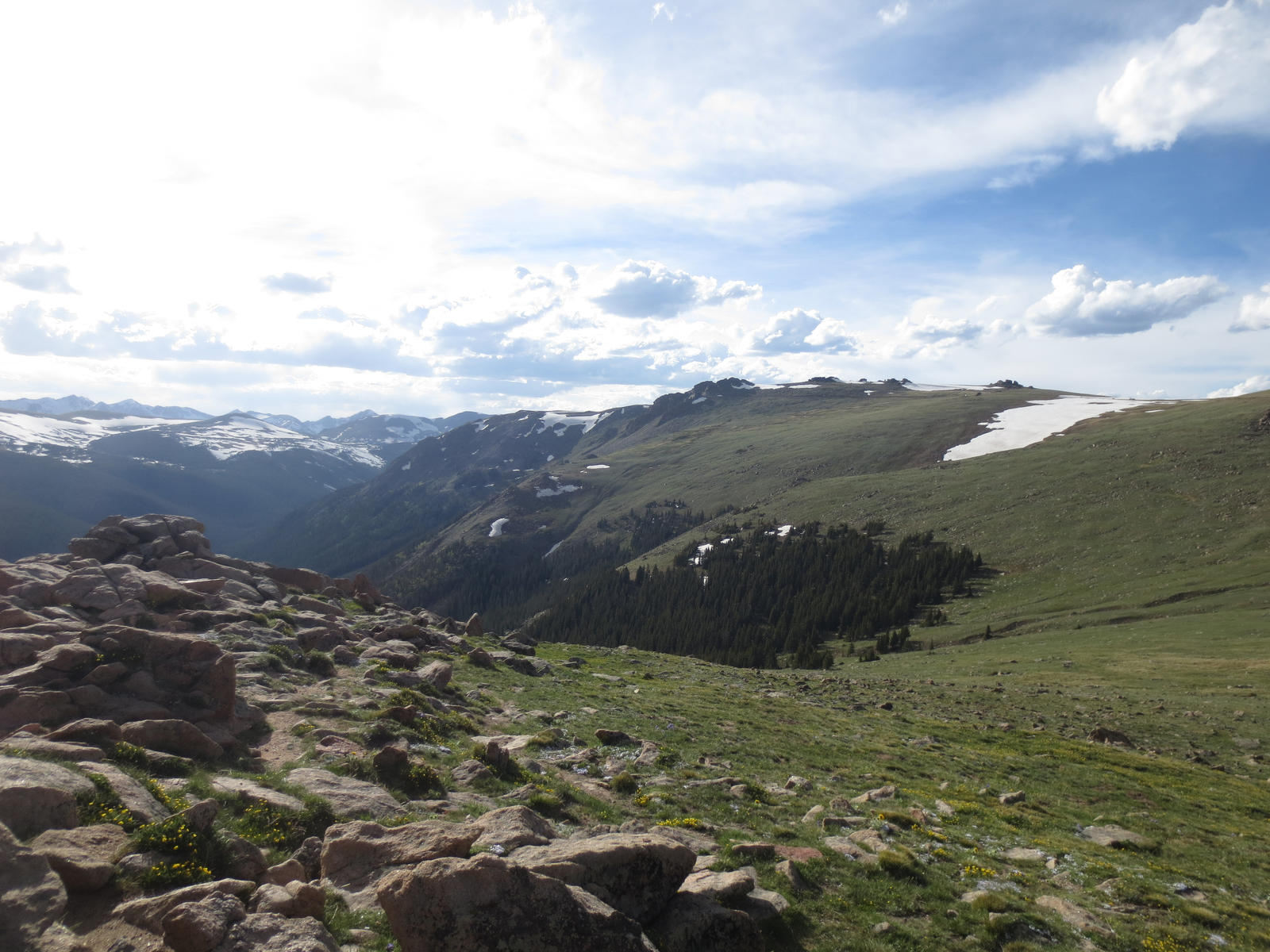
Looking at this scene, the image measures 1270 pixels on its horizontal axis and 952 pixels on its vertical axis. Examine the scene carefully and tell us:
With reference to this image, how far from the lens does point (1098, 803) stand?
24.7m

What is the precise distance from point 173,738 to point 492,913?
12981 mm

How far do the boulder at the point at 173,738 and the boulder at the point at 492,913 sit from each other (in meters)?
11.1

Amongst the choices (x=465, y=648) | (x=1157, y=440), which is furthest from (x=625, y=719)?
(x=1157, y=440)

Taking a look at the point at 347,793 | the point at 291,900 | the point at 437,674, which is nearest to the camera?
the point at 291,900

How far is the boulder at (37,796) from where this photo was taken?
10.2 m

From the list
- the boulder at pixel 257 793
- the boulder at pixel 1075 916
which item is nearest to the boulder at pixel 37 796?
the boulder at pixel 257 793

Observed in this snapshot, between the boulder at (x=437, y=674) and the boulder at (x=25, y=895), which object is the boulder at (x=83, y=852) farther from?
the boulder at (x=437, y=674)

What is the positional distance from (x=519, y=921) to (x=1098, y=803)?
27.7 metres

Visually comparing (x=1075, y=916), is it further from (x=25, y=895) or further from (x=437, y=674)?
(x=437, y=674)

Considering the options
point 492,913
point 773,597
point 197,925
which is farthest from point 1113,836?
point 773,597

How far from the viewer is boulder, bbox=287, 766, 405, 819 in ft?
48.2

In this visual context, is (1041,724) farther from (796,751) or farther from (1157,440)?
(1157,440)

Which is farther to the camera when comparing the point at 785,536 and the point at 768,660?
the point at 785,536

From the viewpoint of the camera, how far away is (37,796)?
34.8 ft
